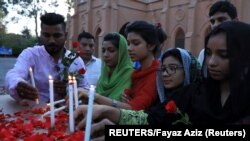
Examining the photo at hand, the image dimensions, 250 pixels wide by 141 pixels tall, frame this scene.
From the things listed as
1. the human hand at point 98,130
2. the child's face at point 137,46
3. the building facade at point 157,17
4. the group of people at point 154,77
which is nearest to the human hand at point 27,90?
the group of people at point 154,77

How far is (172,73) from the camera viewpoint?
214 cm

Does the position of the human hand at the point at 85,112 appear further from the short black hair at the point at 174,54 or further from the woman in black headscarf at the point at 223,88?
the short black hair at the point at 174,54

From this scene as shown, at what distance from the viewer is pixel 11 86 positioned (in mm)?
2348

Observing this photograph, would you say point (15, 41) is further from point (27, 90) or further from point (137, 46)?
point (137, 46)

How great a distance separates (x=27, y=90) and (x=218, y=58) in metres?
1.44

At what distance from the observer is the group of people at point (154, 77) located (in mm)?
1507

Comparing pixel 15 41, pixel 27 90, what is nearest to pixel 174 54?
pixel 27 90

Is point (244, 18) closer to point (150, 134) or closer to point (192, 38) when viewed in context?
point (192, 38)

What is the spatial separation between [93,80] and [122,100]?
255 cm

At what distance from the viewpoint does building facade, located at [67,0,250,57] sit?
898 inches

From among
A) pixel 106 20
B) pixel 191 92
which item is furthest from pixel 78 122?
pixel 106 20

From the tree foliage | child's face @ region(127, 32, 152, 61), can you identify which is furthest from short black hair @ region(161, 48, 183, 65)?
the tree foliage

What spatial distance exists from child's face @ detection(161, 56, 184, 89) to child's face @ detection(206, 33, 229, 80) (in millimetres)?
583

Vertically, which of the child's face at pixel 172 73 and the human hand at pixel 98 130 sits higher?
the child's face at pixel 172 73
